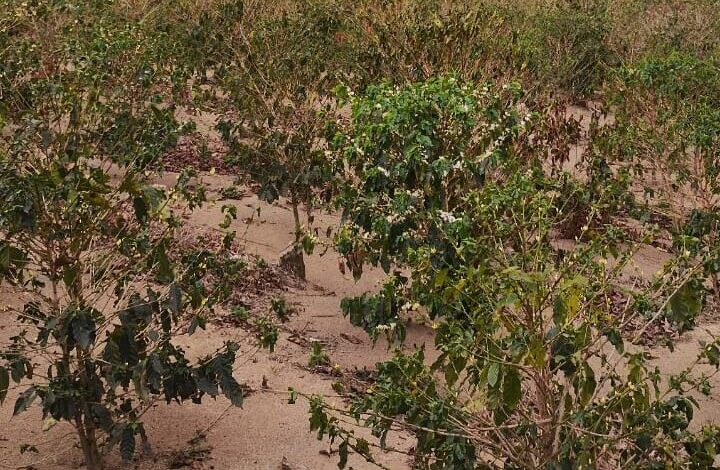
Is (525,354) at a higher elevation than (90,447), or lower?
higher

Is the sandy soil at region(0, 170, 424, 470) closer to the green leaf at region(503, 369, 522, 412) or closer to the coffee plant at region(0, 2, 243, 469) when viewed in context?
the coffee plant at region(0, 2, 243, 469)

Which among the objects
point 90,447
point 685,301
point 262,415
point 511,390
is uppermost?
point 685,301

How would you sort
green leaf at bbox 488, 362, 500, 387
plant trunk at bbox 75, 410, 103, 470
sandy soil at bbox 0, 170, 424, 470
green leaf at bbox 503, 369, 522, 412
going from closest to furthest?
1. green leaf at bbox 488, 362, 500, 387
2. green leaf at bbox 503, 369, 522, 412
3. plant trunk at bbox 75, 410, 103, 470
4. sandy soil at bbox 0, 170, 424, 470

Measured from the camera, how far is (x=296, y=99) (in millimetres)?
8195

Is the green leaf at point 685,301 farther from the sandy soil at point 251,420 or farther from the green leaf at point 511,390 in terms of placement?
the sandy soil at point 251,420

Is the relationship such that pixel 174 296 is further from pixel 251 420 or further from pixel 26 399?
pixel 251 420

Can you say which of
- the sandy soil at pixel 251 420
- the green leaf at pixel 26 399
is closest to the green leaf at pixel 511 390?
the sandy soil at pixel 251 420

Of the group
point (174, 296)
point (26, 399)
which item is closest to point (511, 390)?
point (174, 296)

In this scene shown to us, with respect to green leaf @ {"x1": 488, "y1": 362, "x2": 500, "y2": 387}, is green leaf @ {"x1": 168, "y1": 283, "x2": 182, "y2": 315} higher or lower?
lower

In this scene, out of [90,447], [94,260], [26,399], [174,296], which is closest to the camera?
[174,296]

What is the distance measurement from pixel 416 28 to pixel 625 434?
5.12 metres

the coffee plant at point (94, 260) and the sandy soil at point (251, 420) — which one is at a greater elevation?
the coffee plant at point (94, 260)

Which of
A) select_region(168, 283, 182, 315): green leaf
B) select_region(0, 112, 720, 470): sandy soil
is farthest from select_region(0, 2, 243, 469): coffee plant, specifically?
select_region(0, 112, 720, 470): sandy soil

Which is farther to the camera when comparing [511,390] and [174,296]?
[174,296]
